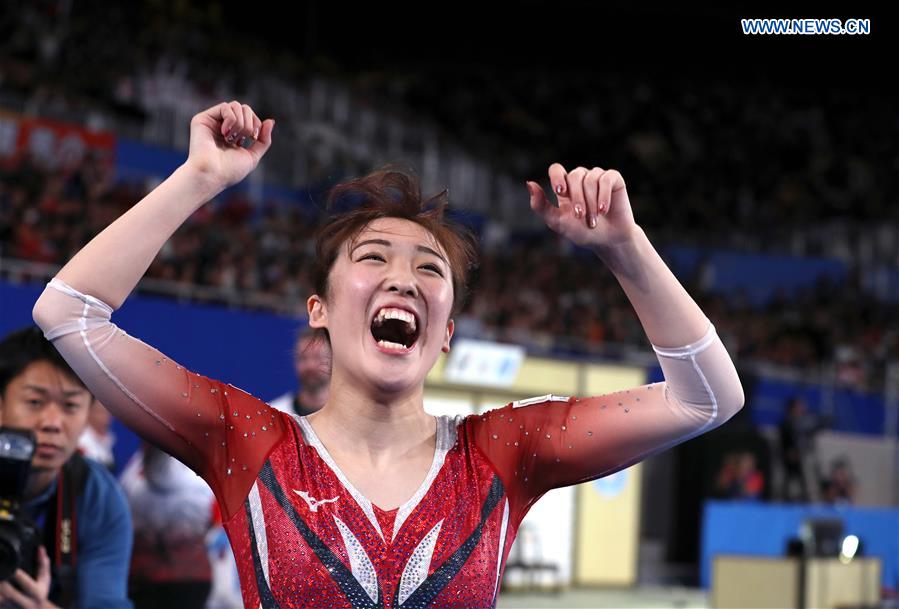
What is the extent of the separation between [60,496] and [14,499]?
0.39 metres

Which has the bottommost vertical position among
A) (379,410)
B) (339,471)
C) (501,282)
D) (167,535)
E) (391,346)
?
(167,535)

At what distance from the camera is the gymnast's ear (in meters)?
2.32

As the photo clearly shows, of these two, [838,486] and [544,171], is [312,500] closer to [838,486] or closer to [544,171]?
[838,486]

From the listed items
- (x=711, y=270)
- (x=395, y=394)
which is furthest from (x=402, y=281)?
(x=711, y=270)

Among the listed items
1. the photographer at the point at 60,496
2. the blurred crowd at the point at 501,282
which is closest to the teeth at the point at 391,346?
the photographer at the point at 60,496

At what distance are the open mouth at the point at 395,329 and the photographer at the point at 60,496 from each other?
1.22 meters

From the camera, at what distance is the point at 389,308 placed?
85.4 inches

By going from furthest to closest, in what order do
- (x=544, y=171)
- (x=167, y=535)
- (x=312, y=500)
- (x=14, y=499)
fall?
(x=544, y=171), (x=167, y=535), (x=14, y=499), (x=312, y=500)

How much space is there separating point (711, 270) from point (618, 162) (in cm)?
339

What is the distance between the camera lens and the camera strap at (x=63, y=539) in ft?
10.3

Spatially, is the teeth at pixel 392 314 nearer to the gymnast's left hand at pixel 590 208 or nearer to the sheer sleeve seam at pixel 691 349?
the gymnast's left hand at pixel 590 208

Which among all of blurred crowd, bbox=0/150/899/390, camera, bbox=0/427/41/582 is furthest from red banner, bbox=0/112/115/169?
camera, bbox=0/427/41/582

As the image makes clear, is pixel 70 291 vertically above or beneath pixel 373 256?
beneath

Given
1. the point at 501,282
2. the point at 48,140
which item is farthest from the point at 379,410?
the point at 501,282
